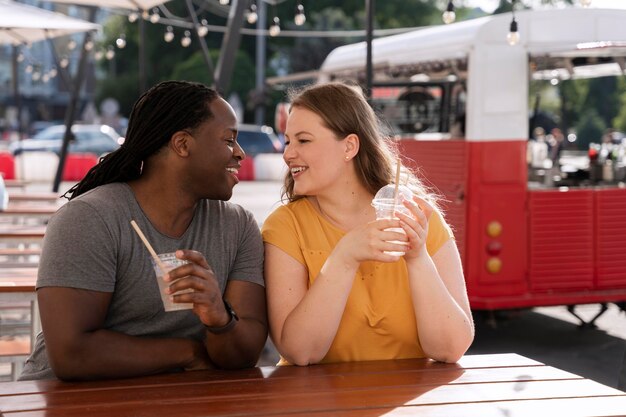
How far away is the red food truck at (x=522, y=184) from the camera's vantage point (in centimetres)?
834

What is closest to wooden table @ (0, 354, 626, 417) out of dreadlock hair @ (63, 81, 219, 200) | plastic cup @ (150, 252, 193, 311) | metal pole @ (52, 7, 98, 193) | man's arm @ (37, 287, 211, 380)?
man's arm @ (37, 287, 211, 380)

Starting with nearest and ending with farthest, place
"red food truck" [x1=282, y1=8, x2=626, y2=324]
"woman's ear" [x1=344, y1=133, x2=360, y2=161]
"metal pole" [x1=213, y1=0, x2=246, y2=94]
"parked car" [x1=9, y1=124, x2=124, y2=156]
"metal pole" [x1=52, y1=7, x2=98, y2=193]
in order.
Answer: "woman's ear" [x1=344, y1=133, x2=360, y2=161]
"red food truck" [x1=282, y1=8, x2=626, y2=324]
"metal pole" [x1=213, y1=0, x2=246, y2=94]
"metal pole" [x1=52, y1=7, x2=98, y2=193]
"parked car" [x1=9, y1=124, x2=124, y2=156]

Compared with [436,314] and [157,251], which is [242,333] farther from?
[436,314]

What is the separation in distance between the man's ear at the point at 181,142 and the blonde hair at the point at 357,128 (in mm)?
463

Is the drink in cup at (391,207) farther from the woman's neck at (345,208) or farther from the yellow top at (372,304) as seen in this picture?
the woman's neck at (345,208)

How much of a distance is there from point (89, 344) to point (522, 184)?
20.3 feet

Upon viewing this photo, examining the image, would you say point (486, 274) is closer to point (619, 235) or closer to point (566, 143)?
point (619, 235)

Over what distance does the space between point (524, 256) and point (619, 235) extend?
3.27 ft

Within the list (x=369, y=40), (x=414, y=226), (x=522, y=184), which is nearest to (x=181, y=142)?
(x=414, y=226)

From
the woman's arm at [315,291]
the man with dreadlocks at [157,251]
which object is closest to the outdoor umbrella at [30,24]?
the man with dreadlocks at [157,251]

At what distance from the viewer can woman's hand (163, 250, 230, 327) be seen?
266 cm

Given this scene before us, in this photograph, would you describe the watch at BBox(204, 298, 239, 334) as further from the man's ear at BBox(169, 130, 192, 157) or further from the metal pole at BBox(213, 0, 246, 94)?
the metal pole at BBox(213, 0, 246, 94)

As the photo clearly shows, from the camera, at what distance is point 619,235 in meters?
8.92

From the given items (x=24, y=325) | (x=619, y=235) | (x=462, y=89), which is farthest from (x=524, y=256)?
(x=24, y=325)
